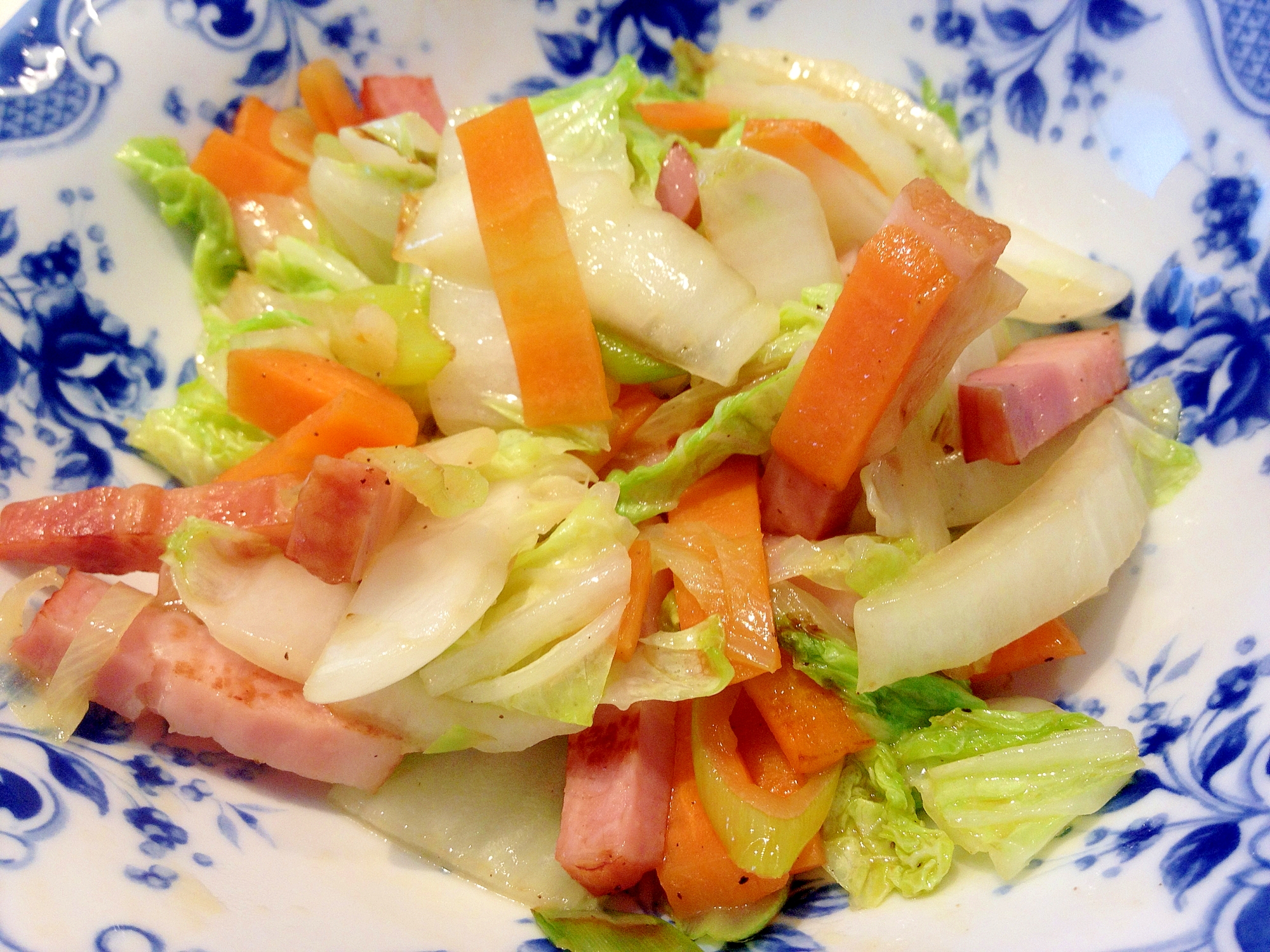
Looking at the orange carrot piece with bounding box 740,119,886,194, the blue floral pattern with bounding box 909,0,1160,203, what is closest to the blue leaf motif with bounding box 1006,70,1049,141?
the blue floral pattern with bounding box 909,0,1160,203

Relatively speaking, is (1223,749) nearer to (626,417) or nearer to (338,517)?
(626,417)

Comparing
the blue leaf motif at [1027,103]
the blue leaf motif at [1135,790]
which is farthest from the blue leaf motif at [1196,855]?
the blue leaf motif at [1027,103]

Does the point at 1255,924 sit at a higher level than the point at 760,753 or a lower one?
higher

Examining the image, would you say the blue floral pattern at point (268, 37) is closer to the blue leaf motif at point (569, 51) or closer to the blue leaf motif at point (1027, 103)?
the blue leaf motif at point (569, 51)

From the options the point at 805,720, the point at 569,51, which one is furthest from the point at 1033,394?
the point at 569,51

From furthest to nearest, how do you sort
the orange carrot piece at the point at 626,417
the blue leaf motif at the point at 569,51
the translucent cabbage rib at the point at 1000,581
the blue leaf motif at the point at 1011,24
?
1. the blue leaf motif at the point at 569,51
2. the blue leaf motif at the point at 1011,24
3. the orange carrot piece at the point at 626,417
4. the translucent cabbage rib at the point at 1000,581

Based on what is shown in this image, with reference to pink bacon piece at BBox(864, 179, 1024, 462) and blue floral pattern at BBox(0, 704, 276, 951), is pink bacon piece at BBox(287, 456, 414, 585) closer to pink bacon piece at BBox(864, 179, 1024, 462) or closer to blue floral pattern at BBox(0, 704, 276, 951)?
blue floral pattern at BBox(0, 704, 276, 951)
